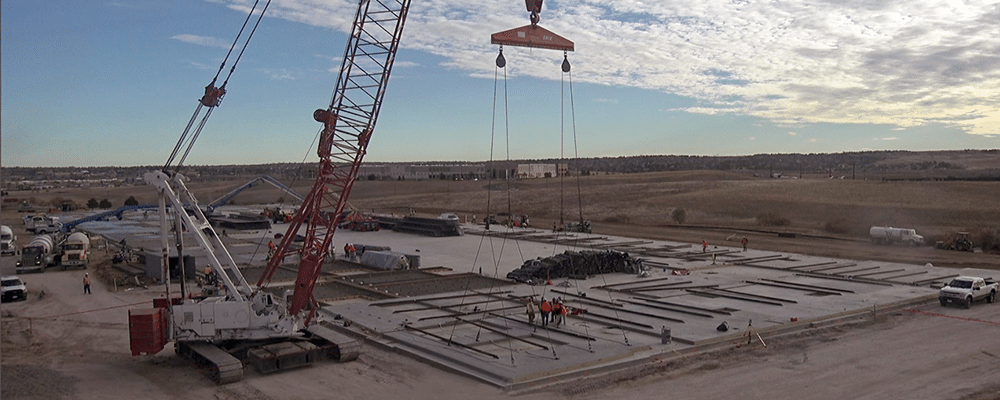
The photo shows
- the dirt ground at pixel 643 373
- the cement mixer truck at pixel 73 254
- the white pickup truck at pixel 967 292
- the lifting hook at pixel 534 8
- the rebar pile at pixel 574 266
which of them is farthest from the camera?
the cement mixer truck at pixel 73 254

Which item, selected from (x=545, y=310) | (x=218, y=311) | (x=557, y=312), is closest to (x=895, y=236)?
(x=557, y=312)

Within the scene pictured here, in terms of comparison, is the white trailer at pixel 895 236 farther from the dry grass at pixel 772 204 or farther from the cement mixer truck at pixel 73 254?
the cement mixer truck at pixel 73 254

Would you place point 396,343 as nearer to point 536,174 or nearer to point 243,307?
point 243,307

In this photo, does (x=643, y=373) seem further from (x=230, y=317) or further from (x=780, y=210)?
(x=780, y=210)

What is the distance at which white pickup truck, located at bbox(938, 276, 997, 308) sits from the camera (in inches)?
1093

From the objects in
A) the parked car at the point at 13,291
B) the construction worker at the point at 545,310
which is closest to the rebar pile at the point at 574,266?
the construction worker at the point at 545,310

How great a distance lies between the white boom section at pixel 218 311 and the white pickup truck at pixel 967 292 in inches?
946

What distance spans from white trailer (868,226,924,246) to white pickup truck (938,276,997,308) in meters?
21.6

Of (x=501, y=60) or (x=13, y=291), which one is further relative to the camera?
(x=13, y=291)

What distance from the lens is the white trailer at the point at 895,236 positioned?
162 feet

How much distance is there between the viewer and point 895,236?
49.9 meters

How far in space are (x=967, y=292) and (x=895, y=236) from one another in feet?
78.5

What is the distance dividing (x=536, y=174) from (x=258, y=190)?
68.9m

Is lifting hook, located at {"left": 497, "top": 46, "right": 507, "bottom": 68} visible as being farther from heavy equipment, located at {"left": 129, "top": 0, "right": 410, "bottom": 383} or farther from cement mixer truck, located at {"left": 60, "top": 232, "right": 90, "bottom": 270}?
cement mixer truck, located at {"left": 60, "top": 232, "right": 90, "bottom": 270}
